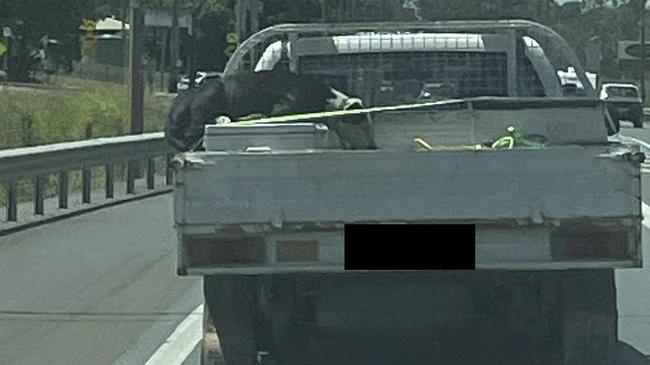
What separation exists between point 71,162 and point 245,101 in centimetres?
939

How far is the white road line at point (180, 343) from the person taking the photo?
29.3 feet

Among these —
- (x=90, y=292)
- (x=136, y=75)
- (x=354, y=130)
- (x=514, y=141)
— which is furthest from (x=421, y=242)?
(x=136, y=75)

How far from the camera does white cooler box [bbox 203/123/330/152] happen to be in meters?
7.38

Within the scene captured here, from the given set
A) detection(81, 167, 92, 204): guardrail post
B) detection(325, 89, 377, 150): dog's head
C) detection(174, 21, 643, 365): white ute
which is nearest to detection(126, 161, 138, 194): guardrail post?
detection(81, 167, 92, 204): guardrail post

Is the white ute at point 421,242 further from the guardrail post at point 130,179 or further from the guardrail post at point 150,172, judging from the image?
the guardrail post at point 150,172

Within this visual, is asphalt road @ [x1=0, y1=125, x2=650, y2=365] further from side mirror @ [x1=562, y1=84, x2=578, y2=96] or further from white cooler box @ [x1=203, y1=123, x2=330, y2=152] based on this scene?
white cooler box @ [x1=203, y1=123, x2=330, y2=152]

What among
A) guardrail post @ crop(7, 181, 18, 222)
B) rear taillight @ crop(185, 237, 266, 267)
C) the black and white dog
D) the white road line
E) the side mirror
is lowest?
the white road line

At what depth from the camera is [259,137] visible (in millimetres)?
7406

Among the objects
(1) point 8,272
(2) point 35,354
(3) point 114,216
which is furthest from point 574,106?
(3) point 114,216

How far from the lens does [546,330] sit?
331 inches

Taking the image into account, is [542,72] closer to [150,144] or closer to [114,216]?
[114,216]

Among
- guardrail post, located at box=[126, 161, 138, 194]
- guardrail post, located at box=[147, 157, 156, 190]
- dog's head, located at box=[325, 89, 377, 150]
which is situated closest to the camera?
dog's head, located at box=[325, 89, 377, 150]

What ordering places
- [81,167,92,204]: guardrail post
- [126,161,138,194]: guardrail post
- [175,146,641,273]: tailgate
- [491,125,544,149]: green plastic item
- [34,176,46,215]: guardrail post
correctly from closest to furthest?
[175,146,641,273]: tailgate
[491,125,544,149]: green plastic item
[34,176,46,215]: guardrail post
[81,167,92,204]: guardrail post
[126,161,138,194]: guardrail post

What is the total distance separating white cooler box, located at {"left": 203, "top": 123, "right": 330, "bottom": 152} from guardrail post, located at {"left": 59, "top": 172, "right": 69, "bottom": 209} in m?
11.0
